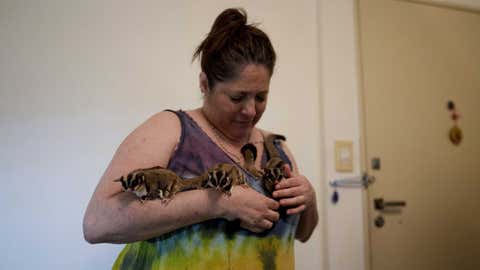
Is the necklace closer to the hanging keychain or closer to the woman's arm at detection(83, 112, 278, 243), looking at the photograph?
the woman's arm at detection(83, 112, 278, 243)

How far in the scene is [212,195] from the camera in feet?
2.37

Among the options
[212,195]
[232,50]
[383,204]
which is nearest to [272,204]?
[212,195]

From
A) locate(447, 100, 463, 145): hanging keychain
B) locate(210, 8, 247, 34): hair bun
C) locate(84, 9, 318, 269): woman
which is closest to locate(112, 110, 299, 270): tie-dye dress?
locate(84, 9, 318, 269): woman

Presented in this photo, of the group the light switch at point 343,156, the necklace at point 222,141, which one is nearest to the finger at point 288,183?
the necklace at point 222,141

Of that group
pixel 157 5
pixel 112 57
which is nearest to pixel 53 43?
pixel 112 57

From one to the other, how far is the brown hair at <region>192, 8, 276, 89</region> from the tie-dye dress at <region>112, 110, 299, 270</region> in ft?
0.52

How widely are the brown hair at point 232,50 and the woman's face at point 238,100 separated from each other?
0.02m

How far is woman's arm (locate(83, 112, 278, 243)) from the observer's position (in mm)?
687

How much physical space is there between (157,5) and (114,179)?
54.7 inches

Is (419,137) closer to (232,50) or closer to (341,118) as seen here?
(341,118)

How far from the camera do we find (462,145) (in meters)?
2.28

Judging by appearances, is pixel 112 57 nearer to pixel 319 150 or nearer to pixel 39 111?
pixel 39 111

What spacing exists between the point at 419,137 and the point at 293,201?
172 cm

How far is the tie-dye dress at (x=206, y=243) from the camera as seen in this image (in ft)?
2.52
